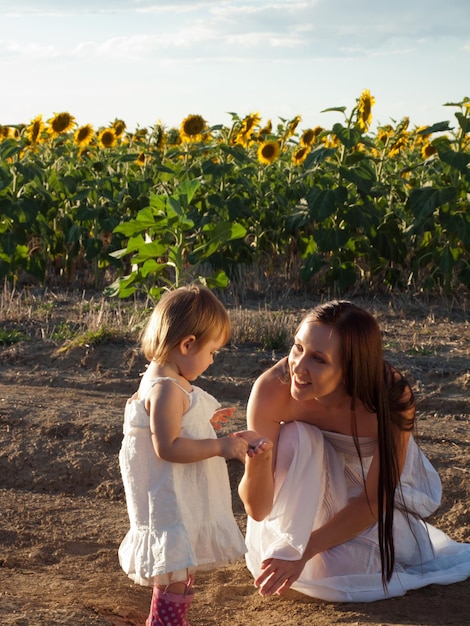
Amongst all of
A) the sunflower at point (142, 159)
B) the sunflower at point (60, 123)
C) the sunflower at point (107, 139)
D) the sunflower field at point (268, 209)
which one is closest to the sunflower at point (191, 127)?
the sunflower field at point (268, 209)

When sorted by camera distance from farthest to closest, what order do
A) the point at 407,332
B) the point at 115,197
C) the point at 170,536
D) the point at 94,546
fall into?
the point at 115,197, the point at 407,332, the point at 94,546, the point at 170,536

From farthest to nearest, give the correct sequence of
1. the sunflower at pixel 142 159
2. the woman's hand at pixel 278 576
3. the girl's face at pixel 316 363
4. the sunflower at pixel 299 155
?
the sunflower at pixel 142 159
the sunflower at pixel 299 155
the woman's hand at pixel 278 576
the girl's face at pixel 316 363

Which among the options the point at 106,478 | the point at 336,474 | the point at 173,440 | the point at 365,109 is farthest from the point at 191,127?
the point at 173,440

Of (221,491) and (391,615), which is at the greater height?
(221,491)

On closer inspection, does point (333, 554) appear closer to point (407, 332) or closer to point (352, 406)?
point (352, 406)

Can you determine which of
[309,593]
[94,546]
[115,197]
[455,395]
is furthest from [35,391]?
[115,197]

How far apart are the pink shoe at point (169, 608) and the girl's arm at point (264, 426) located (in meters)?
0.38

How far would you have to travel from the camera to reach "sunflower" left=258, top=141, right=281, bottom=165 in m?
8.20

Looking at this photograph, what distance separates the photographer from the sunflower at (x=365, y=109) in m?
7.34

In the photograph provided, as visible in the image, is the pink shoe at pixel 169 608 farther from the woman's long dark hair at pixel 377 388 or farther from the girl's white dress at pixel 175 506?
the woman's long dark hair at pixel 377 388

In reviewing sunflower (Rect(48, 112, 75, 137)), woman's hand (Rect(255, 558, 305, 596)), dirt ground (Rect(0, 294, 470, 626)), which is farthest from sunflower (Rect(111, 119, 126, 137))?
woman's hand (Rect(255, 558, 305, 596))

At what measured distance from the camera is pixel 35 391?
535 centimetres

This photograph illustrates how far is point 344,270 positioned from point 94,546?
4082 millimetres

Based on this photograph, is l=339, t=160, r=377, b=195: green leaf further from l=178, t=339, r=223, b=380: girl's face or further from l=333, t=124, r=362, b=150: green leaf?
l=178, t=339, r=223, b=380: girl's face
